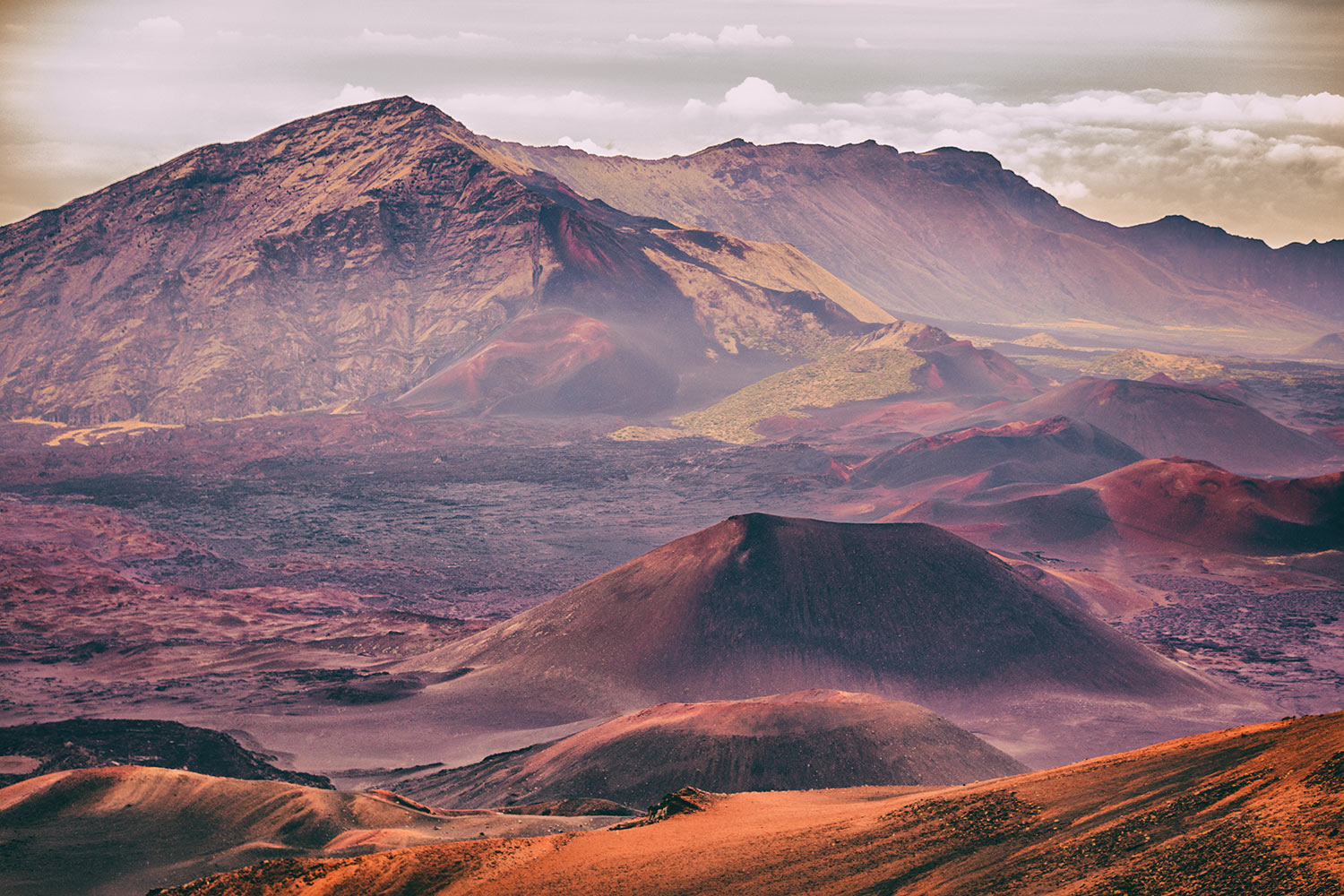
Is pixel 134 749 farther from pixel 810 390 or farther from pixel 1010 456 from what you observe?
pixel 810 390

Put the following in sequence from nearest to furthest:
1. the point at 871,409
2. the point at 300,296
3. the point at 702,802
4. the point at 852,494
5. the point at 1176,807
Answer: the point at 1176,807
the point at 702,802
the point at 852,494
the point at 871,409
the point at 300,296

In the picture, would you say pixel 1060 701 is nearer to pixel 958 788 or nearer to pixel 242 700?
pixel 958 788

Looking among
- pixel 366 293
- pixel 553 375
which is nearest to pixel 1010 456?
pixel 553 375

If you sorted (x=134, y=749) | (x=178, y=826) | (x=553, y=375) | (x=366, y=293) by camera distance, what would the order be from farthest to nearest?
(x=366, y=293)
(x=553, y=375)
(x=134, y=749)
(x=178, y=826)

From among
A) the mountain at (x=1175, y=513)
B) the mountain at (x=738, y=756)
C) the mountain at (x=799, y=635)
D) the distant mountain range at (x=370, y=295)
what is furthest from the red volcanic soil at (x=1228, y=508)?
the distant mountain range at (x=370, y=295)

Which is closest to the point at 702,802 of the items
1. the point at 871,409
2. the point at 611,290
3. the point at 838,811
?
the point at 838,811
